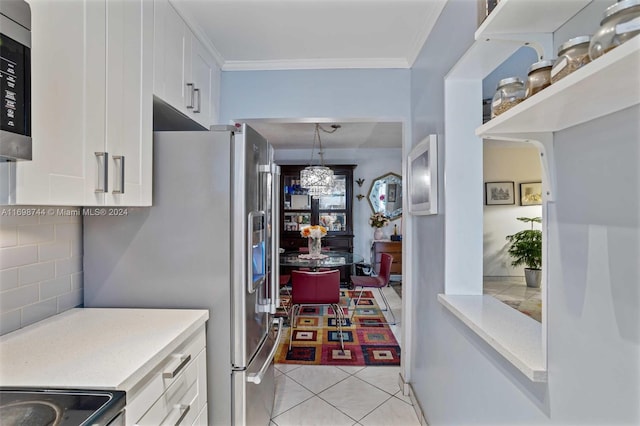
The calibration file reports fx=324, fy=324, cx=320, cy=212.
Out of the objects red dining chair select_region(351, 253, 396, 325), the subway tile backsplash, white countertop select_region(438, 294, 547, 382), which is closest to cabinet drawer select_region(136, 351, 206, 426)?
the subway tile backsplash

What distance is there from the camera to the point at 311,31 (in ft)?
6.55

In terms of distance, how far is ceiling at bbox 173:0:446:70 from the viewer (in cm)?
175

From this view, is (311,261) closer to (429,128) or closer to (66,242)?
(429,128)

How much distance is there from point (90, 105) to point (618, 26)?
4.52 feet

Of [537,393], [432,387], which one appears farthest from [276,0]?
[432,387]

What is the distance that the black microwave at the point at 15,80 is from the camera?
754mm

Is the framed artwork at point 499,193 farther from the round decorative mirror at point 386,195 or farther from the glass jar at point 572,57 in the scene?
the glass jar at point 572,57

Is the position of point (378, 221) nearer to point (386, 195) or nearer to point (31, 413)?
point (386, 195)

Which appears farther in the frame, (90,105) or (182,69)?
(182,69)

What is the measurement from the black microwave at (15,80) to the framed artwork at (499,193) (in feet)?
18.7

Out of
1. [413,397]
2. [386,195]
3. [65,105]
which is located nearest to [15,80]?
[65,105]

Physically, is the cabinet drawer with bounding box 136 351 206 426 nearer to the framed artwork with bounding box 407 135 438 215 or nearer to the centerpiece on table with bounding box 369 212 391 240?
the framed artwork with bounding box 407 135 438 215

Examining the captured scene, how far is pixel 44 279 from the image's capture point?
4.43ft

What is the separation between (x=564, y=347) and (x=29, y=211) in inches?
71.2
